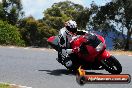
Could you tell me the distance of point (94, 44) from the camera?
33.5ft

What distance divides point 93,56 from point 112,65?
0.61 meters

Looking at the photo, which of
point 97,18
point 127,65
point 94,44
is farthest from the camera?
point 97,18

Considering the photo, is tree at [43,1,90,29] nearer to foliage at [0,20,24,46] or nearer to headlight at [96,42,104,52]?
foliage at [0,20,24,46]

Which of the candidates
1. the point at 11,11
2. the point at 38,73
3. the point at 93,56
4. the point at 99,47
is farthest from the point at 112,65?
the point at 11,11

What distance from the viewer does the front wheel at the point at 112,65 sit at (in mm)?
11039

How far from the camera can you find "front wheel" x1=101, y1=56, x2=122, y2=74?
11.0 metres

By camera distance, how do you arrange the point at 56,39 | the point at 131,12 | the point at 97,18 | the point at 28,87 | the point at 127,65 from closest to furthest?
the point at 28,87 < the point at 56,39 < the point at 127,65 < the point at 131,12 < the point at 97,18

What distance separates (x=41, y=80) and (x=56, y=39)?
6.28 ft

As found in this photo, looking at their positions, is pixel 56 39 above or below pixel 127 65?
above

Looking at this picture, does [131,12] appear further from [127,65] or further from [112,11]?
[127,65]

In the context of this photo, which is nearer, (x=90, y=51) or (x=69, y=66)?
(x=90, y=51)

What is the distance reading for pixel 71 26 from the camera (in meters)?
11.3

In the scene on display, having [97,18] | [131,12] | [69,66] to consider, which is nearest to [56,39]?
[69,66]

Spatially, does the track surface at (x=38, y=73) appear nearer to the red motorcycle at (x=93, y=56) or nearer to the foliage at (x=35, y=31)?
the red motorcycle at (x=93, y=56)
